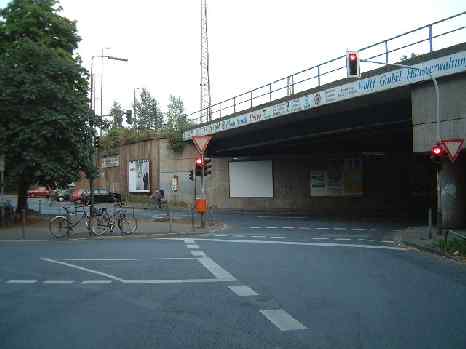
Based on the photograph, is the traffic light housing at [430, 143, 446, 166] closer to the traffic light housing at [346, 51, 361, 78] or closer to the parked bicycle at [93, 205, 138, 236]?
the traffic light housing at [346, 51, 361, 78]

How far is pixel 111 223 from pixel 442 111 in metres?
12.5

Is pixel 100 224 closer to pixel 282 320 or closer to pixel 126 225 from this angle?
pixel 126 225

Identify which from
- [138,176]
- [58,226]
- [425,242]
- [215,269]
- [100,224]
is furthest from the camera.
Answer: [138,176]

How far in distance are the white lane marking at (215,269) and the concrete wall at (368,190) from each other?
26.5 meters

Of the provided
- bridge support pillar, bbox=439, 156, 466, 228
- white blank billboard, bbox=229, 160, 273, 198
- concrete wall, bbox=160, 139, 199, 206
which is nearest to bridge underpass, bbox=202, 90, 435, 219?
white blank billboard, bbox=229, 160, 273, 198

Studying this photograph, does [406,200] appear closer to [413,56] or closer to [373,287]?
[413,56]

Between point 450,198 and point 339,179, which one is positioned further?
point 339,179

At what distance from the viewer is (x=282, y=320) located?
6.93 metres

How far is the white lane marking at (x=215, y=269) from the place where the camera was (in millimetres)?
10586

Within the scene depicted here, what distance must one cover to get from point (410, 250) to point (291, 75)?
14.9m

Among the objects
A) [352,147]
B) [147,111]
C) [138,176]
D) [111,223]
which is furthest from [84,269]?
[147,111]

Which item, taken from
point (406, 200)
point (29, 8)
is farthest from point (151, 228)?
point (406, 200)

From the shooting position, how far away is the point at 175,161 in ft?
151

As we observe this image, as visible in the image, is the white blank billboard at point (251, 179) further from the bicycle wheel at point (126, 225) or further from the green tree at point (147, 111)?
the green tree at point (147, 111)
